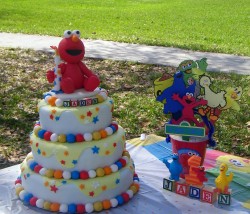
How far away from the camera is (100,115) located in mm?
3848

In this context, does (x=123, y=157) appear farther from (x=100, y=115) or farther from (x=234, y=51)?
(x=234, y=51)

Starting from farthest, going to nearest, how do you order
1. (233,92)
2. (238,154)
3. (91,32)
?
(91,32) < (238,154) < (233,92)

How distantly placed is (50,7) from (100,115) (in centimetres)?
1548

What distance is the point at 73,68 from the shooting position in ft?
12.8

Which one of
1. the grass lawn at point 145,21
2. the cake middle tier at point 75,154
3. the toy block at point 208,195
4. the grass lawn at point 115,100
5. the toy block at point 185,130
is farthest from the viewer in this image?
the grass lawn at point 145,21

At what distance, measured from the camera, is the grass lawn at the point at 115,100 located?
17.9ft

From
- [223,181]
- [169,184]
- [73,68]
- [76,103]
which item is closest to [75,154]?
[76,103]

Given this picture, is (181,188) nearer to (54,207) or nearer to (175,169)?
(175,169)

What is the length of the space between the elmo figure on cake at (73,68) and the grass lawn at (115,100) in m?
1.44

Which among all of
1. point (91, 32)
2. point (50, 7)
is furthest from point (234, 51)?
point (50, 7)

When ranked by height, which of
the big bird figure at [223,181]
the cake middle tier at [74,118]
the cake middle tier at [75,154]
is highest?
the cake middle tier at [74,118]

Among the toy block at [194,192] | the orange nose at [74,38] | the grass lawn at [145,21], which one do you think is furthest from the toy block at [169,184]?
the grass lawn at [145,21]

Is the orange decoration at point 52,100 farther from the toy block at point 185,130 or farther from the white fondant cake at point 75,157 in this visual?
the toy block at point 185,130

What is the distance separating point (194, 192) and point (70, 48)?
1509mm
